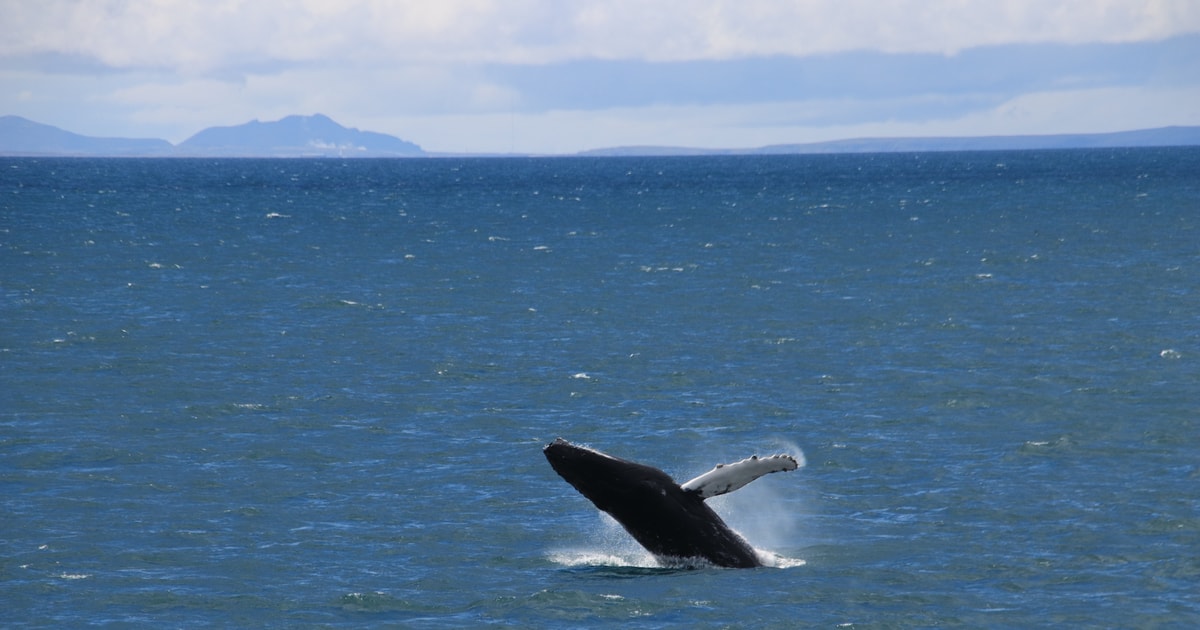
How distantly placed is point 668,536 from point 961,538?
628 centimetres

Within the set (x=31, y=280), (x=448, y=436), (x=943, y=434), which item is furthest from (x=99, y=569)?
(x=31, y=280)

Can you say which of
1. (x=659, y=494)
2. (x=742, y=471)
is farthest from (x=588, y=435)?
(x=742, y=471)

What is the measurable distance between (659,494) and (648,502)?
218 millimetres

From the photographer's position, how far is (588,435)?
34906 millimetres

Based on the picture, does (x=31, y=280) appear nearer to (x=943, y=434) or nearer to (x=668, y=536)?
(x=943, y=434)

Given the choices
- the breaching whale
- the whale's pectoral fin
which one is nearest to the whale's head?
the breaching whale

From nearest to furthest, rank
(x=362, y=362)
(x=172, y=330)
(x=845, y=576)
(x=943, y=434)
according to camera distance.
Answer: (x=845, y=576) < (x=943, y=434) < (x=362, y=362) < (x=172, y=330)

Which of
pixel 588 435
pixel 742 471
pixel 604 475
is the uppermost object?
pixel 742 471

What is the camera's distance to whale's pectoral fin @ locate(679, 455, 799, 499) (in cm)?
1883

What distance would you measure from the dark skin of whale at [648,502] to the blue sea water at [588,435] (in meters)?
0.55

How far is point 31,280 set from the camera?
72.5 meters

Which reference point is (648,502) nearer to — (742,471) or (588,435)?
(742,471)

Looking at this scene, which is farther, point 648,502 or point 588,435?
point 588,435

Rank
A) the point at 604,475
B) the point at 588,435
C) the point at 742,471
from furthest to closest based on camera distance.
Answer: the point at 588,435, the point at 604,475, the point at 742,471
